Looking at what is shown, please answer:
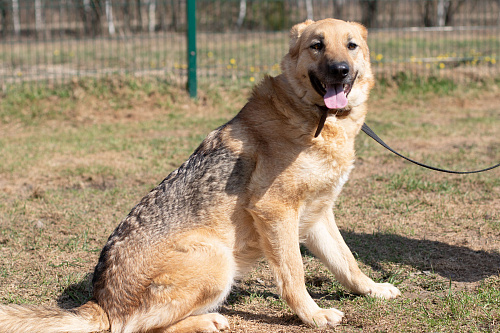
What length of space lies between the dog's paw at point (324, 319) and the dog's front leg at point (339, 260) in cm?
42

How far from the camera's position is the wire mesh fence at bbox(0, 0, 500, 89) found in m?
10.6

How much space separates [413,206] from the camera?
5293 mm

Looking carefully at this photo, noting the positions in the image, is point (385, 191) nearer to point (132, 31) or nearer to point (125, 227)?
point (125, 227)

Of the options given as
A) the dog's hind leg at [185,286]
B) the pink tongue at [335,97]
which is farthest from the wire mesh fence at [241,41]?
the dog's hind leg at [185,286]

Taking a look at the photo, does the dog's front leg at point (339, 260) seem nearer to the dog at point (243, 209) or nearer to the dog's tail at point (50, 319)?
the dog at point (243, 209)

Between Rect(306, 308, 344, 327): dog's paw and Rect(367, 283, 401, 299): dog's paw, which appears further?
Rect(367, 283, 401, 299): dog's paw

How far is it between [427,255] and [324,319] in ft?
4.86

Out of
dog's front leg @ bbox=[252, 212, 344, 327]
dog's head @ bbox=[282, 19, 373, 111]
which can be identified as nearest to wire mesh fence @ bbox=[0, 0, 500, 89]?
dog's head @ bbox=[282, 19, 373, 111]

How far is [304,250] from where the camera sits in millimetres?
4488

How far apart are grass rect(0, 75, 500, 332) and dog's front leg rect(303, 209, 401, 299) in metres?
0.10

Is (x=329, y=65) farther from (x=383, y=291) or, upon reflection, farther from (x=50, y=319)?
(x=50, y=319)

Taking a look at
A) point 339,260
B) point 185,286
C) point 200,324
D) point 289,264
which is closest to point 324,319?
point 289,264

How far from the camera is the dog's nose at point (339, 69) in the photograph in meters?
3.17

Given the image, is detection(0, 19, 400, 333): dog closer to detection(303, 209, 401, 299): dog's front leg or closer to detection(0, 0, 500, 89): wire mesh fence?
detection(303, 209, 401, 299): dog's front leg
